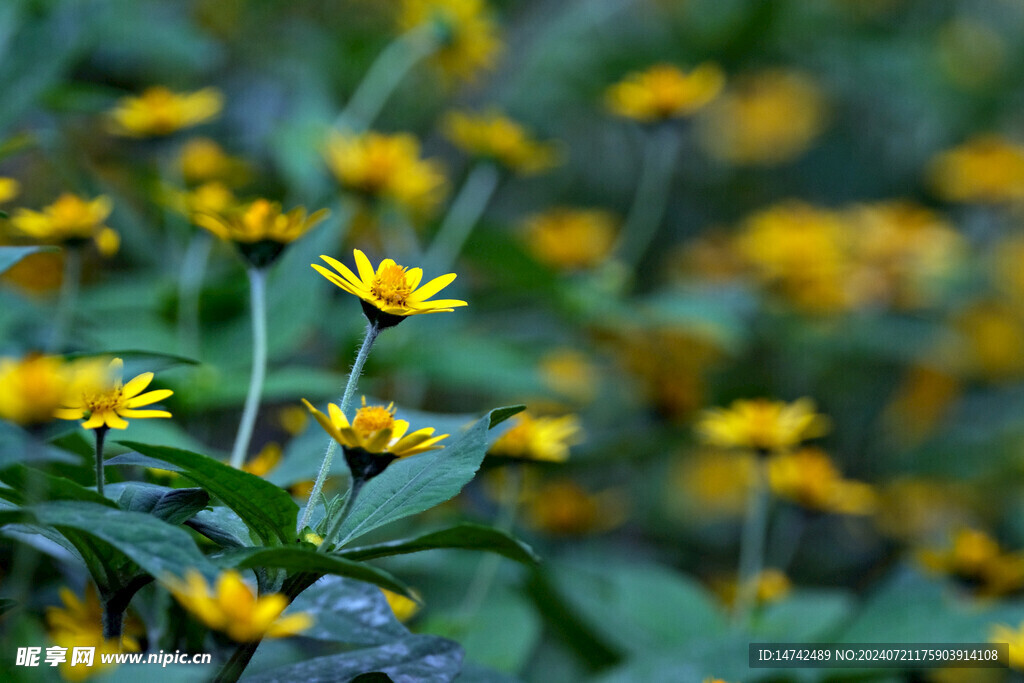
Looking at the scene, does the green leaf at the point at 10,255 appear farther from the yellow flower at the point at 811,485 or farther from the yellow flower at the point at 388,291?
the yellow flower at the point at 811,485

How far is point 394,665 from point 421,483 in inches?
3.3

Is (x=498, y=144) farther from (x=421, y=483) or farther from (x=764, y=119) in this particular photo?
(x=764, y=119)

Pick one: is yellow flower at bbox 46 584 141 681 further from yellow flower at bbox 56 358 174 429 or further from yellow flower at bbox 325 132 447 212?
yellow flower at bbox 325 132 447 212

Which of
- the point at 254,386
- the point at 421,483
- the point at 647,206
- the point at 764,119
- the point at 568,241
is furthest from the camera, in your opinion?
the point at 764,119

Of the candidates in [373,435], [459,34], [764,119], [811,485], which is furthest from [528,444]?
[764,119]

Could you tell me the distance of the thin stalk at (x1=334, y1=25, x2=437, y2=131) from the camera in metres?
1.03

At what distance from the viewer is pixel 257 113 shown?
124 centimetres

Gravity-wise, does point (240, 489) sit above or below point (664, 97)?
below

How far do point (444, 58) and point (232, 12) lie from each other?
48cm

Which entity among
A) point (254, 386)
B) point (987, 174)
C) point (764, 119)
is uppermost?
point (764, 119)

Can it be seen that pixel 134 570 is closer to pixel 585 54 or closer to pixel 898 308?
pixel 898 308

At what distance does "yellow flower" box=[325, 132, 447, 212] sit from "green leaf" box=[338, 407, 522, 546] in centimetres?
45

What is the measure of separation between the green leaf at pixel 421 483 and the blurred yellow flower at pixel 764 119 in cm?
145

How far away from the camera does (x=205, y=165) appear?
894mm
